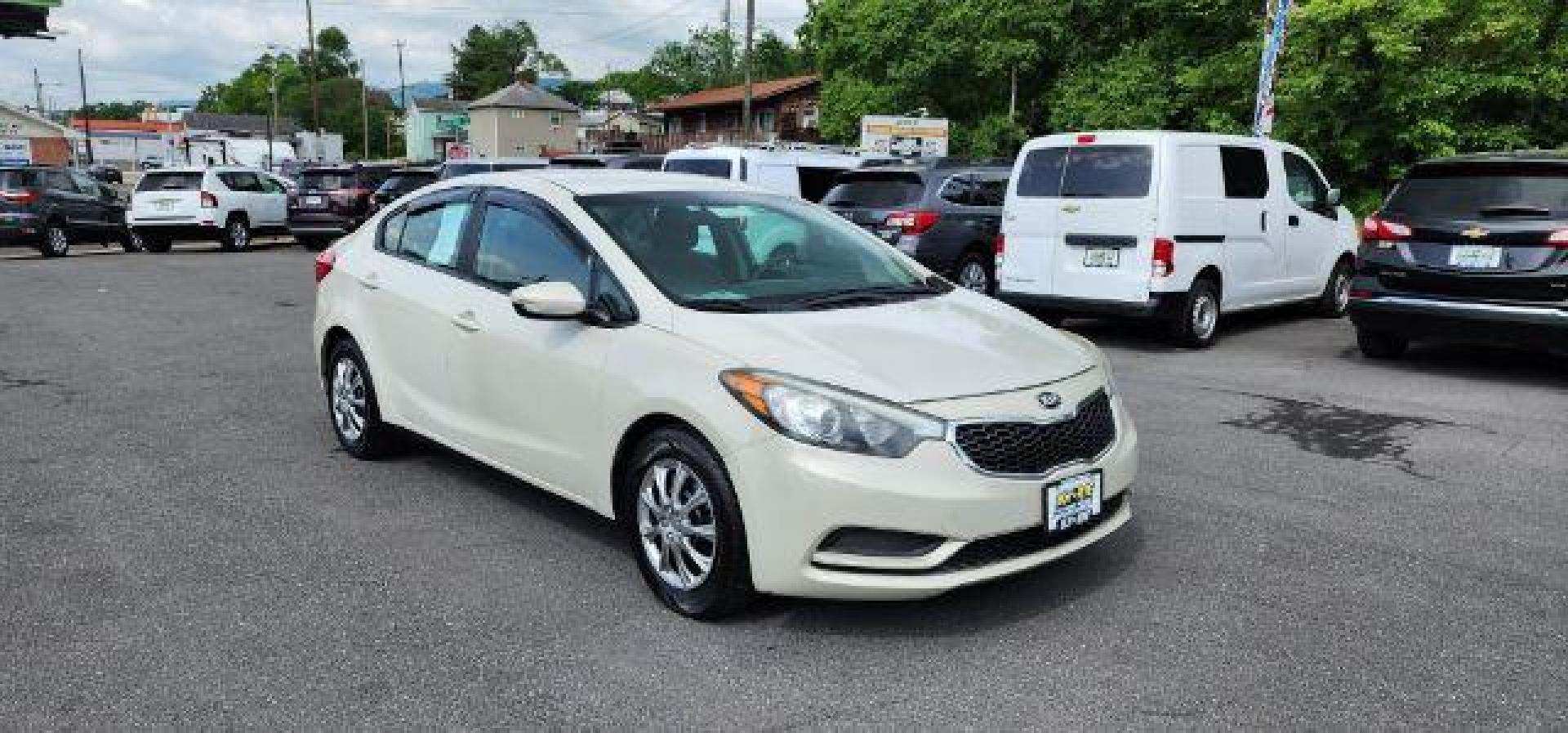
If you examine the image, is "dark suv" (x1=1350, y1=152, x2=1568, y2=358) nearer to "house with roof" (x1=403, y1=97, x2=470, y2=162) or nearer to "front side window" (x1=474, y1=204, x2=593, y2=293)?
"front side window" (x1=474, y1=204, x2=593, y2=293)

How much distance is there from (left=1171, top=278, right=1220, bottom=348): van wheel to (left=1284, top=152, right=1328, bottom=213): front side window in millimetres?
1551

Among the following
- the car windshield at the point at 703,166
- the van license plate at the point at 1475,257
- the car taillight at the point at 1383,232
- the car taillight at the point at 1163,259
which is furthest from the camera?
the car windshield at the point at 703,166

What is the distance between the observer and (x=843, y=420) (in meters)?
3.53

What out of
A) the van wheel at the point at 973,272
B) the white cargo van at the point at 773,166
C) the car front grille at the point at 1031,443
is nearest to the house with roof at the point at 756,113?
the white cargo van at the point at 773,166

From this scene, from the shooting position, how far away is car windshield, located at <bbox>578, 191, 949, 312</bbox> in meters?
4.32

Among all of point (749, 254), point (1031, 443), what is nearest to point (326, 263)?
point (749, 254)

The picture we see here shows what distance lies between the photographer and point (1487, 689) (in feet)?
11.1

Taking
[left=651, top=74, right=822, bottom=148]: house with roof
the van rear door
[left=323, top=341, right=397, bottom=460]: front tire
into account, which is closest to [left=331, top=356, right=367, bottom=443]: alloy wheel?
[left=323, top=341, right=397, bottom=460]: front tire

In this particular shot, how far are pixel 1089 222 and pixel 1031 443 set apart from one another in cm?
636

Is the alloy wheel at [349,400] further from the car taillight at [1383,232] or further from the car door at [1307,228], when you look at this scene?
the car door at [1307,228]

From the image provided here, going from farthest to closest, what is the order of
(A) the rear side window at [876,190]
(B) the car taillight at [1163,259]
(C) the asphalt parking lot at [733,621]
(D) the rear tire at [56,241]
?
(D) the rear tire at [56,241] → (A) the rear side window at [876,190] → (B) the car taillight at [1163,259] → (C) the asphalt parking lot at [733,621]

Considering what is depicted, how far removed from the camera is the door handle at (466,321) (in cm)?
481

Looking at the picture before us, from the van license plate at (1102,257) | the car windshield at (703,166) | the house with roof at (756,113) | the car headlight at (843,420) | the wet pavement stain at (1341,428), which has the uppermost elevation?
the house with roof at (756,113)

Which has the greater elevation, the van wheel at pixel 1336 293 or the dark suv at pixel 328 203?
the dark suv at pixel 328 203
